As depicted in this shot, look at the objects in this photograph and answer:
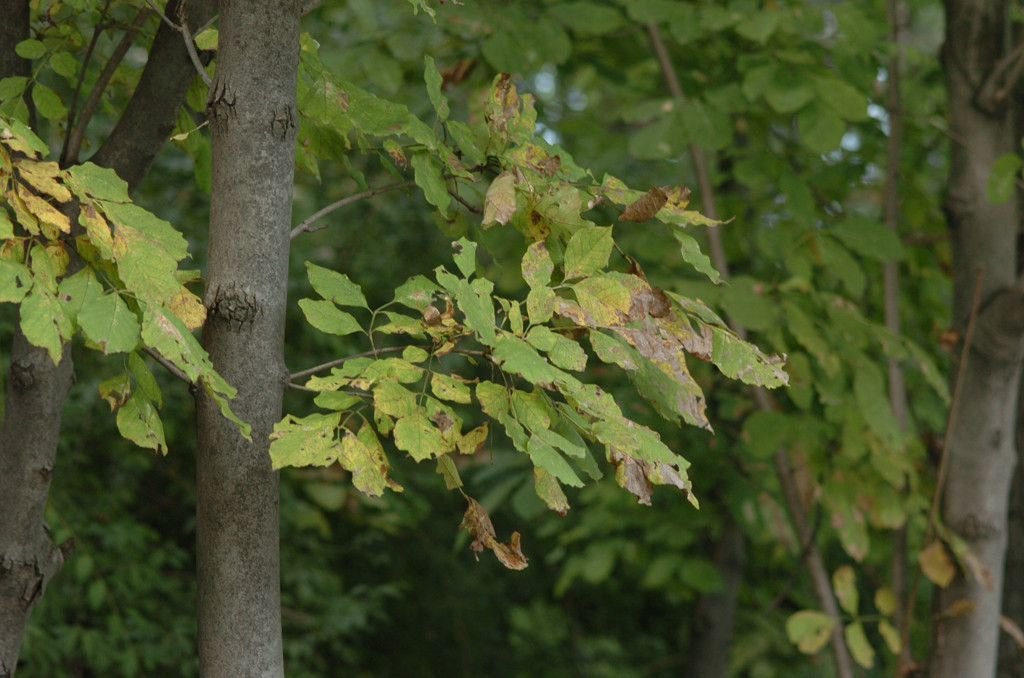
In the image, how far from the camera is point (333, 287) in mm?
909

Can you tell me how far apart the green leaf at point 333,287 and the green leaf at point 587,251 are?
0.24m

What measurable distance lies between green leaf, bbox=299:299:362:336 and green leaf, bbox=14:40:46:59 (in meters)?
0.52

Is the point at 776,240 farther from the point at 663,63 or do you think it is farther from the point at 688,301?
the point at 688,301

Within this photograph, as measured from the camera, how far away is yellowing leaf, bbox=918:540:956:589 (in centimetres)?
190

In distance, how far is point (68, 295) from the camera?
754mm

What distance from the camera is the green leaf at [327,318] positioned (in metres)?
0.87

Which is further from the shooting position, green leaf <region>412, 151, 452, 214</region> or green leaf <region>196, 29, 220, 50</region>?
green leaf <region>196, 29, 220, 50</region>

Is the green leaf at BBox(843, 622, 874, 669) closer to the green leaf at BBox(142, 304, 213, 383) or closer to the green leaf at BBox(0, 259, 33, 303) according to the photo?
the green leaf at BBox(142, 304, 213, 383)

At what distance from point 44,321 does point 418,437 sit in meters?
0.34

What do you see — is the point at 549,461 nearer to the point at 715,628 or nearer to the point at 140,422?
the point at 140,422

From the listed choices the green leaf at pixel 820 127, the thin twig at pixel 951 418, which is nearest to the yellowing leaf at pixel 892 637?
the thin twig at pixel 951 418

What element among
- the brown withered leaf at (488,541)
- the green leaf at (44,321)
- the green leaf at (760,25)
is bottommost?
the brown withered leaf at (488,541)

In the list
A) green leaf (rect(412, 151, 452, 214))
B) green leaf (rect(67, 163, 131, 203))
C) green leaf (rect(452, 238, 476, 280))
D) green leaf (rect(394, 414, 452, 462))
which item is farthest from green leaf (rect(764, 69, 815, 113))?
green leaf (rect(67, 163, 131, 203))

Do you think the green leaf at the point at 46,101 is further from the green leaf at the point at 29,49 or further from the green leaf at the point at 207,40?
the green leaf at the point at 207,40
